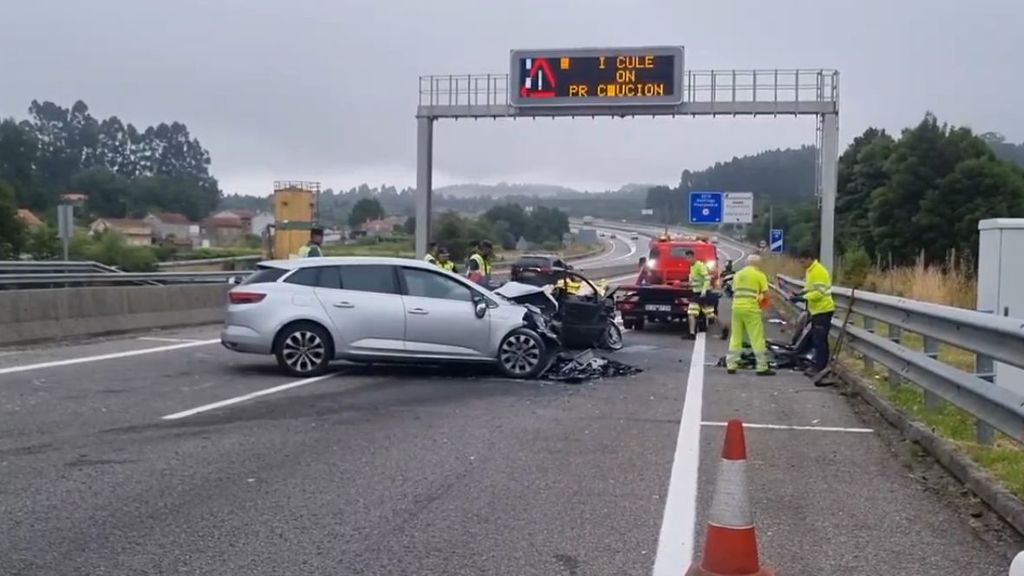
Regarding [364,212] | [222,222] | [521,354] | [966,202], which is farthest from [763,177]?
[222,222]

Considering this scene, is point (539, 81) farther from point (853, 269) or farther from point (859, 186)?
point (859, 186)

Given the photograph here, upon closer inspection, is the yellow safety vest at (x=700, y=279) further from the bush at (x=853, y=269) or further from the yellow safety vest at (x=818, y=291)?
the bush at (x=853, y=269)

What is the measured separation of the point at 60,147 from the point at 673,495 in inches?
4593

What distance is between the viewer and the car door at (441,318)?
46.1 ft

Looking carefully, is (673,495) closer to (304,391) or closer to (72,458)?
(72,458)

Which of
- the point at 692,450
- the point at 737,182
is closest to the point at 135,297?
the point at 692,450

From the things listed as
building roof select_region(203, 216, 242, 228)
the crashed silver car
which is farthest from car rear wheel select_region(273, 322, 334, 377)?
building roof select_region(203, 216, 242, 228)

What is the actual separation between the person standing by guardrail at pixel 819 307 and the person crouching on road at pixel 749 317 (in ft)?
2.16

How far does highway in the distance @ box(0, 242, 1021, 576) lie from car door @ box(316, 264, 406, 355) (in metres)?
0.61

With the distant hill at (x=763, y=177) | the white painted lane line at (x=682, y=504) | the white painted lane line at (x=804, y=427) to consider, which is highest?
the distant hill at (x=763, y=177)

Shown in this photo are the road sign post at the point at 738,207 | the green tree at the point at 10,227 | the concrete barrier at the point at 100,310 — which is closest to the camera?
the concrete barrier at the point at 100,310

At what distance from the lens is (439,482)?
7.91 m

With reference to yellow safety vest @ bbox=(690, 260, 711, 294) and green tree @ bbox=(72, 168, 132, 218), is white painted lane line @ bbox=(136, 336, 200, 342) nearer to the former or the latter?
yellow safety vest @ bbox=(690, 260, 711, 294)

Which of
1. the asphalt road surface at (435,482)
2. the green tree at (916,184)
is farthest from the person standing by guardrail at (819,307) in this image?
the green tree at (916,184)
